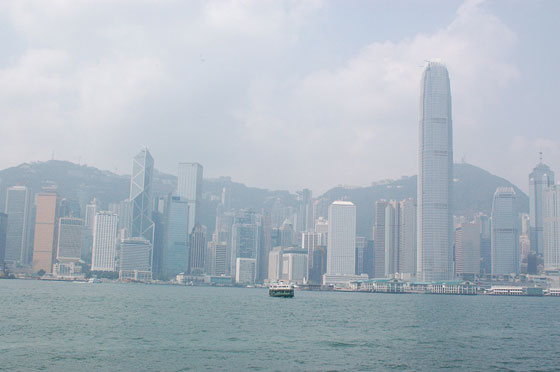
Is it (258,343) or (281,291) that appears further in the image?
(281,291)

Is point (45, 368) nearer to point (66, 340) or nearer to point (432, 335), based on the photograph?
point (66, 340)

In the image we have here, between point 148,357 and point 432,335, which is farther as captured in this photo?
point 432,335

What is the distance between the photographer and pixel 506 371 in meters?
42.6

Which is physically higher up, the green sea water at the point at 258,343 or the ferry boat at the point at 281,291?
the ferry boat at the point at 281,291

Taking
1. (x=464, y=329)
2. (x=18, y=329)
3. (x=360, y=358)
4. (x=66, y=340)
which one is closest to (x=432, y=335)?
(x=464, y=329)

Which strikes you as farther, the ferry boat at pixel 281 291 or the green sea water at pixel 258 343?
the ferry boat at pixel 281 291

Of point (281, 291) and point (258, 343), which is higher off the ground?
point (281, 291)

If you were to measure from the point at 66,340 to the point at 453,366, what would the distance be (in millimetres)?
29741

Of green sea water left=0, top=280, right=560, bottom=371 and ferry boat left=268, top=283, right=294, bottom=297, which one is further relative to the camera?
ferry boat left=268, top=283, right=294, bottom=297

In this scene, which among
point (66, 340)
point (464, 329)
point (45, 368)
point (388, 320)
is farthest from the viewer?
point (388, 320)

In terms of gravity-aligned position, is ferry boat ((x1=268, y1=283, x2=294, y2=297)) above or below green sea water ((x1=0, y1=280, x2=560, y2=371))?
above

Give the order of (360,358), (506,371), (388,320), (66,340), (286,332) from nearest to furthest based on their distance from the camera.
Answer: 1. (506,371)
2. (360,358)
3. (66,340)
4. (286,332)
5. (388,320)

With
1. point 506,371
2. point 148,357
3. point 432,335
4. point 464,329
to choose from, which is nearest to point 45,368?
point 148,357

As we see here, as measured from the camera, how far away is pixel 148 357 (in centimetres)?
4428
